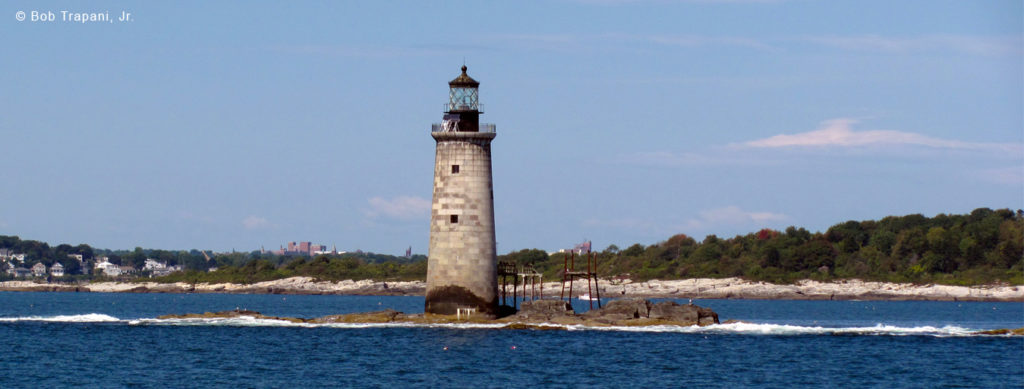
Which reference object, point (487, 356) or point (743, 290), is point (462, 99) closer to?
point (487, 356)

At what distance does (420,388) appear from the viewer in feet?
143

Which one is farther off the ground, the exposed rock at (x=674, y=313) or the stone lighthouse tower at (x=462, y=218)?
the stone lighthouse tower at (x=462, y=218)

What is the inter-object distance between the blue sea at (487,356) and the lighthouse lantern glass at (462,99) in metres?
10.9

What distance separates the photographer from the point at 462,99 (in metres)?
62.7

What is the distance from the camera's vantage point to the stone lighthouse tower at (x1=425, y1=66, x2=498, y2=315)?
200ft

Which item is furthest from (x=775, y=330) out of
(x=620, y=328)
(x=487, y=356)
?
(x=487, y=356)

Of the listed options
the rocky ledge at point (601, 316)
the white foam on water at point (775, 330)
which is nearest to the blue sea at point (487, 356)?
the white foam on water at point (775, 330)

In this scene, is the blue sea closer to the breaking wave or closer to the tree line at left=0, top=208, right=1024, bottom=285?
the breaking wave

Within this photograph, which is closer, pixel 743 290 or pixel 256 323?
pixel 256 323

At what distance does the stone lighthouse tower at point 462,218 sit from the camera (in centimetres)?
6109

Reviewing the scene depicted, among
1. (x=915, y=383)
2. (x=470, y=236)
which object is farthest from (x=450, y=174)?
(x=915, y=383)

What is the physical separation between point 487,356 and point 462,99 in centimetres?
1559

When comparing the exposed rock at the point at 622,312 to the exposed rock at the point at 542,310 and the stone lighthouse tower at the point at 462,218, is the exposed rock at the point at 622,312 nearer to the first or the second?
the exposed rock at the point at 542,310

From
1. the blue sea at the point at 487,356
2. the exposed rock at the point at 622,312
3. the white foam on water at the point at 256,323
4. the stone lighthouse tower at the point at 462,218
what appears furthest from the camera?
the exposed rock at the point at 622,312
